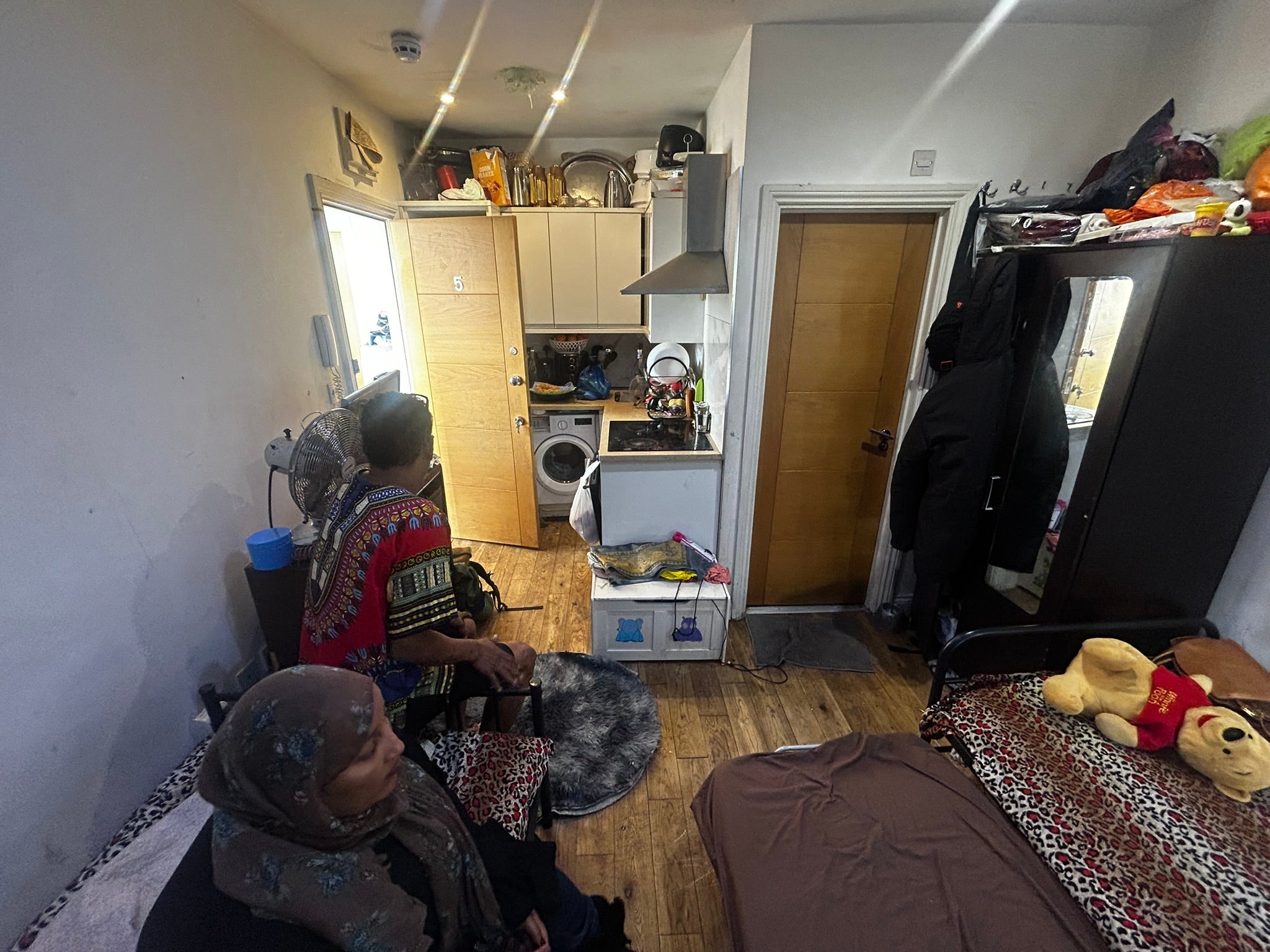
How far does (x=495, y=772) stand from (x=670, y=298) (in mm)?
2464

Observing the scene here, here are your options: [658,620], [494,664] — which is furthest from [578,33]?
[658,620]

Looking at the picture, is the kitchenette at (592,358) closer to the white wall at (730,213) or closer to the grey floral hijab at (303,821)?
the white wall at (730,213)

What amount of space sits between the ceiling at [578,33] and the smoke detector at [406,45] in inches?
1.2

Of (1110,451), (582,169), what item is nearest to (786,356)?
(1110,451)

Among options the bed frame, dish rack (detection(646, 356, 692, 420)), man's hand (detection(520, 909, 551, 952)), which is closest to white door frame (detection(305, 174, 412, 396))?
dish rack (detection(646, 356, 692, 420))

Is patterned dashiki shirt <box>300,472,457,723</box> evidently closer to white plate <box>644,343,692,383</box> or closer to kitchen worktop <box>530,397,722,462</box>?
kitchen worktop <box>530,397,722,462</box>

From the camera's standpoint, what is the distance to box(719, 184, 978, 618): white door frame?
6.50ft

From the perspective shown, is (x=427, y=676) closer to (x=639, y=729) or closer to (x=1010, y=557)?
(x=639, y=729)

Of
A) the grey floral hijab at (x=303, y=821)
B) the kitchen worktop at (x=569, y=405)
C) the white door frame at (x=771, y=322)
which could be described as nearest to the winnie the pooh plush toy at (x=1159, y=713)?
the white door frame at (x=771, y=322)

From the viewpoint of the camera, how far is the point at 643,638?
2.30 metres

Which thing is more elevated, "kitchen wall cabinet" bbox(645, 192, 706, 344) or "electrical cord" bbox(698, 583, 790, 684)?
"kitchen wall cabinet" bbox(645, 192, 706, 344)

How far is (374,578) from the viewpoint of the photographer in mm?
1230

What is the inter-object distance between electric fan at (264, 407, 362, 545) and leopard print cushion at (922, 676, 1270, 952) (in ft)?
6.48

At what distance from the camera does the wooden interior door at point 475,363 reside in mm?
2818
